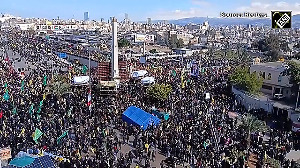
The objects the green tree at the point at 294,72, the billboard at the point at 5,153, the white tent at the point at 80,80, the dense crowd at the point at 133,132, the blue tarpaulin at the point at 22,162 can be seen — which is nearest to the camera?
the blue tarpaulin at the point at 22,162

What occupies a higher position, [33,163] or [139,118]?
[33,163]

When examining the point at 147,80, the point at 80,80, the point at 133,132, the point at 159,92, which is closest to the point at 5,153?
the point at 133,132

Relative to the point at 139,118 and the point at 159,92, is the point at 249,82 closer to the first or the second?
the point at 159,92

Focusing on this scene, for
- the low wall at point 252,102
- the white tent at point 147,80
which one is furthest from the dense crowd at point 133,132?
the white tent at point 147,80

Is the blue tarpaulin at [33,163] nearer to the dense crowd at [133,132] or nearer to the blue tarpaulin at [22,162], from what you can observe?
the blue tarpaulin at [22,162]

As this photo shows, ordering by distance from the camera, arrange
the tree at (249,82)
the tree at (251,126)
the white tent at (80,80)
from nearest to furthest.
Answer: the tree at (251,126)
the tree at (249,82)
the white tent at (80,80)

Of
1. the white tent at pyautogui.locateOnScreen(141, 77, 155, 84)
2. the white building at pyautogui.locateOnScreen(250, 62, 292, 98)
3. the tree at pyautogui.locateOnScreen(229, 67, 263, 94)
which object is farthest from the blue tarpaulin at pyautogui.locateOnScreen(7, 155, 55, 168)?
the white building at pyautogui.locateOnScreen(250, 62, 292, 98)

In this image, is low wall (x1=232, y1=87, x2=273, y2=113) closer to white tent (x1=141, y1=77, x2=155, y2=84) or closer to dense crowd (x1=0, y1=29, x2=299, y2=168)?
dense crowd (x1=0, y1=29, x2=299, y2=168)
